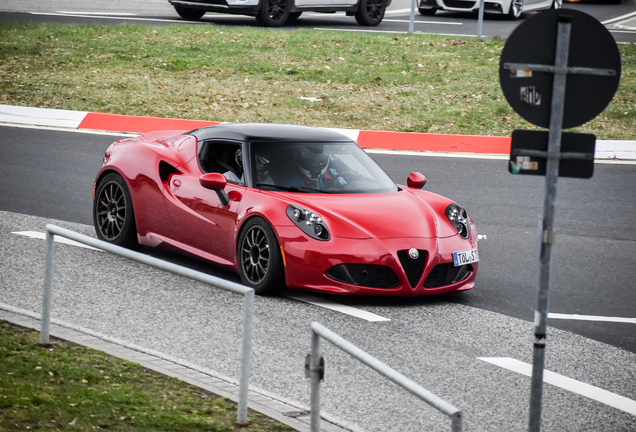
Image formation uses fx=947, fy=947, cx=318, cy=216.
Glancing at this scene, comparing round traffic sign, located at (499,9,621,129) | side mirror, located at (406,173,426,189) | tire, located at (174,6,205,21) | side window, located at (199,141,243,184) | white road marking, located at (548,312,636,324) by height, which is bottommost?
white road marking, located at (548,312,636,324)

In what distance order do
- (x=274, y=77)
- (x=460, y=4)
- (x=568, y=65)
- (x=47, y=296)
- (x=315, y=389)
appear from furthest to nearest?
(x=460, y=4) → (x=274, y=77) → (x=47, y=296) → (x=315, y=389) → (x=568, y=65)

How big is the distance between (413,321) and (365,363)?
3.19m

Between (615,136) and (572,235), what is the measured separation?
6.14m

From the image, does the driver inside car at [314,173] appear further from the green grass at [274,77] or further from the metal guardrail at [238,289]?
the green grass at [274,77]

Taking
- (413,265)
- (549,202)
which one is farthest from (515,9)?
(549,202)

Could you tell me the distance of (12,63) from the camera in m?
19.7

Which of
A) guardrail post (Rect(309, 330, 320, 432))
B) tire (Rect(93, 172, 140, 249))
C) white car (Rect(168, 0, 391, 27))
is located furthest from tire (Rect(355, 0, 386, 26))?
guardrail post (Rect(309, 330, 320, 432))

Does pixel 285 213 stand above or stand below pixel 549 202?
below

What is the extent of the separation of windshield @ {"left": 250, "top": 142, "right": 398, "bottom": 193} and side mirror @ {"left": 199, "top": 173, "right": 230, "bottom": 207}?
278 mm

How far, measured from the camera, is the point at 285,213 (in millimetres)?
A: 7613

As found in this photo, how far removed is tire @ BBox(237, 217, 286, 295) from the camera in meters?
7.58

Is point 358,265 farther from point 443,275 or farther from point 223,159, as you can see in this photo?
point 223,159

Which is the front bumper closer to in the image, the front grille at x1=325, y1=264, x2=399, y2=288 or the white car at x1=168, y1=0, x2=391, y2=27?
the front grille at x1=325, y1=264, x2=399, y2=288

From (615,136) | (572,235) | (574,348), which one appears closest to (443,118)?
(615,136)
